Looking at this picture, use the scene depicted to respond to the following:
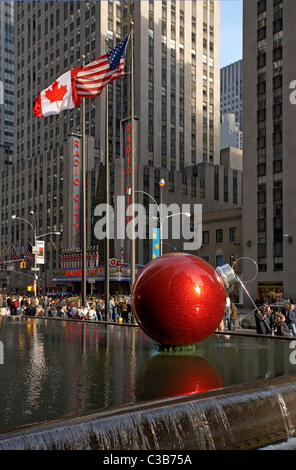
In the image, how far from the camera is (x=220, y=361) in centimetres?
1048

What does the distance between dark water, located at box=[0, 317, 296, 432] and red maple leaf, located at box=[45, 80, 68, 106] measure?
44.8 feet

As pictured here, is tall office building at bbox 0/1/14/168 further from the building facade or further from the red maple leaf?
the red maple leaf

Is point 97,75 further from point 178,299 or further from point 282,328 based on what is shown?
point 178,299

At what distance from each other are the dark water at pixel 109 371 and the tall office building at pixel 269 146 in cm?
4150

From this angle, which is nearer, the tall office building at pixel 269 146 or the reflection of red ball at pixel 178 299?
the reflection of red ball at pixel 178 299

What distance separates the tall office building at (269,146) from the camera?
178 feet

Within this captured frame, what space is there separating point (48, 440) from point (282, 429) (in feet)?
12.8

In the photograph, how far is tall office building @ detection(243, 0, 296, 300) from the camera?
54.2 meters

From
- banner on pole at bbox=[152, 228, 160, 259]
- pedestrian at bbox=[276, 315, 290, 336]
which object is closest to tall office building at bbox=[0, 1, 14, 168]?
banner on pole at bbox=[152, 228, 160, 259]

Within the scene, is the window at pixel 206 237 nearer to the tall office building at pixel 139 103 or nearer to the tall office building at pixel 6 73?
the tall office building at pixel 139 103

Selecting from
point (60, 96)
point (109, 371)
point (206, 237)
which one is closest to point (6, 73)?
point (206, 237)

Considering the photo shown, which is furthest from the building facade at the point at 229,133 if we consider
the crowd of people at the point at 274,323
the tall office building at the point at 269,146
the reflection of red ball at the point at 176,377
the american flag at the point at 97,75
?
the reflection of red ball at the point at 176,377

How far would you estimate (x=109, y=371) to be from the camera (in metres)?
9.38

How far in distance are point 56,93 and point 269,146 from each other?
37675 mm
